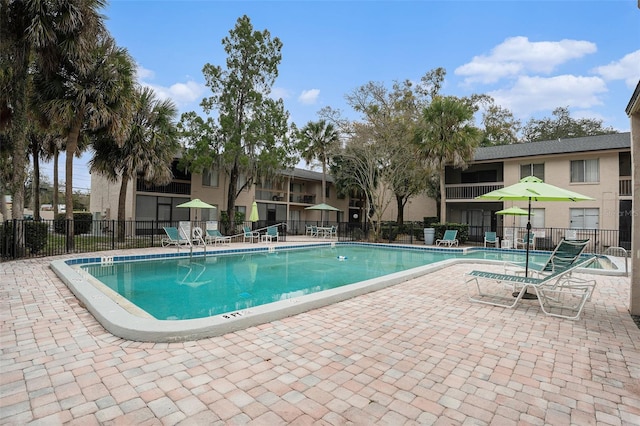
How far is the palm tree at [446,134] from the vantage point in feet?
63.4

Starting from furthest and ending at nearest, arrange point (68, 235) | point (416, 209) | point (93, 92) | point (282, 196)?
1. point (282, 196)
2. point (416, 209)
3. point (68, 235)
4. point (93, 92)

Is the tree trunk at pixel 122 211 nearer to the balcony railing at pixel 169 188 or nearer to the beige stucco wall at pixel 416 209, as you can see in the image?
the balcony railing at pixel 169 188

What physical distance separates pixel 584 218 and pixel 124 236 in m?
24.3

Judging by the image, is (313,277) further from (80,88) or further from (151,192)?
(151,192)

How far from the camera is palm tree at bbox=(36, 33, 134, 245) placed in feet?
38.9

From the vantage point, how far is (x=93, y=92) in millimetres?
12312

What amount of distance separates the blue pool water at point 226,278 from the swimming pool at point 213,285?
2 centimetres

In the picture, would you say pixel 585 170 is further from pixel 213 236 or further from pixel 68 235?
pixel 68 235

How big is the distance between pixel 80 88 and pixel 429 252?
16160 millimetres

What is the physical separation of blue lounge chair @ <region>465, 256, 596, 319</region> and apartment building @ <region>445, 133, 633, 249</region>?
13971 mm

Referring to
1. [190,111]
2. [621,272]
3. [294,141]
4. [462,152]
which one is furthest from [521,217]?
[190,111]

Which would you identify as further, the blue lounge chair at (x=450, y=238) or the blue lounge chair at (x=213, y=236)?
the blue lounge chair at (x=450, y=238)

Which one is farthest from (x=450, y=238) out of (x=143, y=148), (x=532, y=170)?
(x=143, y=148)

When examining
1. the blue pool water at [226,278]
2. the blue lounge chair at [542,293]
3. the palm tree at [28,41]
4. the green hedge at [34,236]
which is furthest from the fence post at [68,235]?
the blue lounge chair at [542,293]
